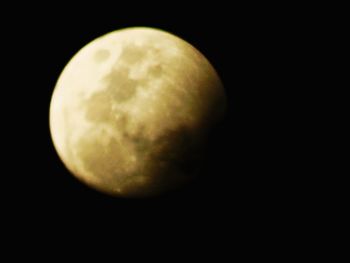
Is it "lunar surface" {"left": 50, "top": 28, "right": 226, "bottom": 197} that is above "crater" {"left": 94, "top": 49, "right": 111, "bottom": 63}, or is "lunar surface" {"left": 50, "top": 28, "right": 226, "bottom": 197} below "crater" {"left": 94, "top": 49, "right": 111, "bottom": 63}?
below

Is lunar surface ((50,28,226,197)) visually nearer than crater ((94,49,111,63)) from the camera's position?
Yes

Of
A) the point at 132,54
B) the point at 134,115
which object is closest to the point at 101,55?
the point at 132,54

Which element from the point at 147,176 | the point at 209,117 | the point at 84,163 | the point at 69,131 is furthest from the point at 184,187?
the point at 69,131

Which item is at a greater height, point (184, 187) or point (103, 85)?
point (103, 85)

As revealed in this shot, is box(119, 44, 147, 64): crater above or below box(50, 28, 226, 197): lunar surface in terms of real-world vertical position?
above

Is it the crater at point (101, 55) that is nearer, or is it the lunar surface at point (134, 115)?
the lunar surface at point (134, 115)

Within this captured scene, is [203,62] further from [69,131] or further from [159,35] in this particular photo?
[69,131]

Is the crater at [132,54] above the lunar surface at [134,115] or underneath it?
above

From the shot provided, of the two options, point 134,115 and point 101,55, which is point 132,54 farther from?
point 134,115
